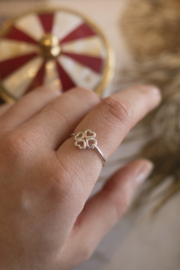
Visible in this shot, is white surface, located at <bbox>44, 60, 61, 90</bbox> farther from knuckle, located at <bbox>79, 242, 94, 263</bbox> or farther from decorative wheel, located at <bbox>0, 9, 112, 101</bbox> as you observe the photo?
knuckle, located at <bbox>79, 242, 94, 263</bbox>

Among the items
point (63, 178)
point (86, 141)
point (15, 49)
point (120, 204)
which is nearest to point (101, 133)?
point (86, 141)

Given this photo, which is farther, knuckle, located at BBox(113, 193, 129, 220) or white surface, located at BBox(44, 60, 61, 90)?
white surface, located at BBox(44, 60, 61, 90)

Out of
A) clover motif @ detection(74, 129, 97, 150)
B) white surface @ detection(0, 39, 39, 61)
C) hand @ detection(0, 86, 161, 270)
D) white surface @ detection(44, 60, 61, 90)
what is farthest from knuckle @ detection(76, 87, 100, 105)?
white surface @ detection(0, 39, 39, 61)

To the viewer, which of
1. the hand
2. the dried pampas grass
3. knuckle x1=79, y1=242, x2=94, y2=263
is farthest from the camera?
the dried pampas grass

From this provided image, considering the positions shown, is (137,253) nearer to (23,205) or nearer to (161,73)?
(23,205)

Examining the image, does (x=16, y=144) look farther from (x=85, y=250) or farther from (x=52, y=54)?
(x=52, y=54)

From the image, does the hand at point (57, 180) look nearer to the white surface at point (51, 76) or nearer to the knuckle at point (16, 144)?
the knuckle at point (16, 144)

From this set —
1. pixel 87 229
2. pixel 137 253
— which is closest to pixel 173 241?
pixel 137 253

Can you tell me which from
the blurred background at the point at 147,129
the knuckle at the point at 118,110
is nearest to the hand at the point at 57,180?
the knuckle at the point at 118,110
